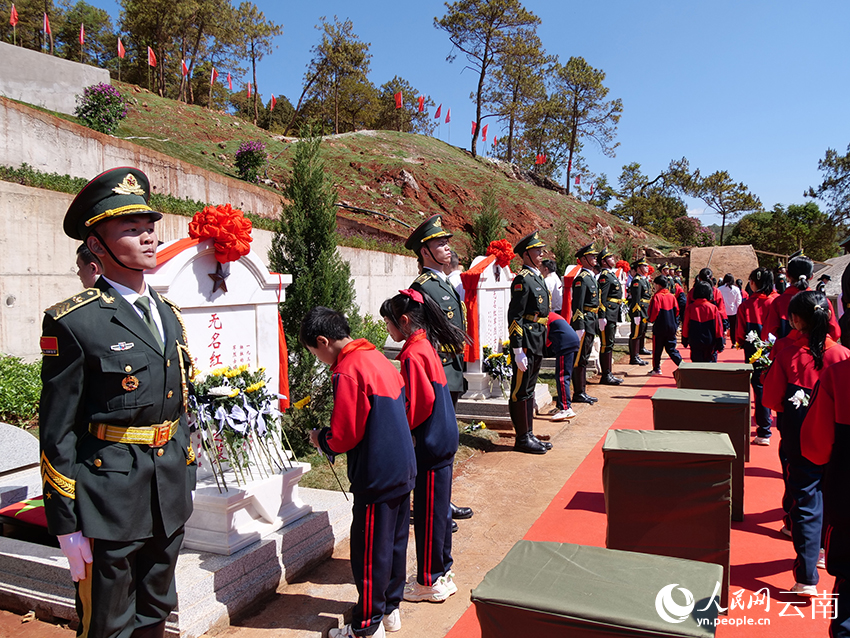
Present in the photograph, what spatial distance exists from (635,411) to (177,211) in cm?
832

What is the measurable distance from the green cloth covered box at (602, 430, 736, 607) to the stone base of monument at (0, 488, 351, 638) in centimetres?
191

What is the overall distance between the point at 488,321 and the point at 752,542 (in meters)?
4.78

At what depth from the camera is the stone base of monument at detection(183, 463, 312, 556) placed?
327 cm

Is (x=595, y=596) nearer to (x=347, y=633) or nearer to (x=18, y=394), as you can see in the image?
(x=347, y=633)

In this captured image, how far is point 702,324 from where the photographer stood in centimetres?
839

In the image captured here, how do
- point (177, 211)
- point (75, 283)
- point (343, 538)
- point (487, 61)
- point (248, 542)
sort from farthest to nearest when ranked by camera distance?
point (487, 61) → point (177, 211) → point (75, 283) → point (343, 538) → point (248, 542)

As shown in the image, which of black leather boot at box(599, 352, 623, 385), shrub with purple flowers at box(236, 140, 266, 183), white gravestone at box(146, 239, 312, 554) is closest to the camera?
white gravestone at box(146, 239, 312, 554)

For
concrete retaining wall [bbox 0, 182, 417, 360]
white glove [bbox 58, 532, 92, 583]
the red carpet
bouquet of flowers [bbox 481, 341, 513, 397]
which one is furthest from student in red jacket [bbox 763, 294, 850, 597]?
concrete retaining wall [bbox 0, 182, 417, 360]

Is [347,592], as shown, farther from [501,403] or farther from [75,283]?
[75,283]

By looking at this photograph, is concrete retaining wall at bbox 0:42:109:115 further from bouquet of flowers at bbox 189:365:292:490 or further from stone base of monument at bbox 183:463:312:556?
stone base of monument at bbox 183:463:312:556

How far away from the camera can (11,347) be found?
7.24 metres

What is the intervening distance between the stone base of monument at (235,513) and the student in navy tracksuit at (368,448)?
843mm

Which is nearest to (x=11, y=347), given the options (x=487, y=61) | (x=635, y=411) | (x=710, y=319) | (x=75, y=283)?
(x=75, y=283)

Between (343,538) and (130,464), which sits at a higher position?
(130,464)
